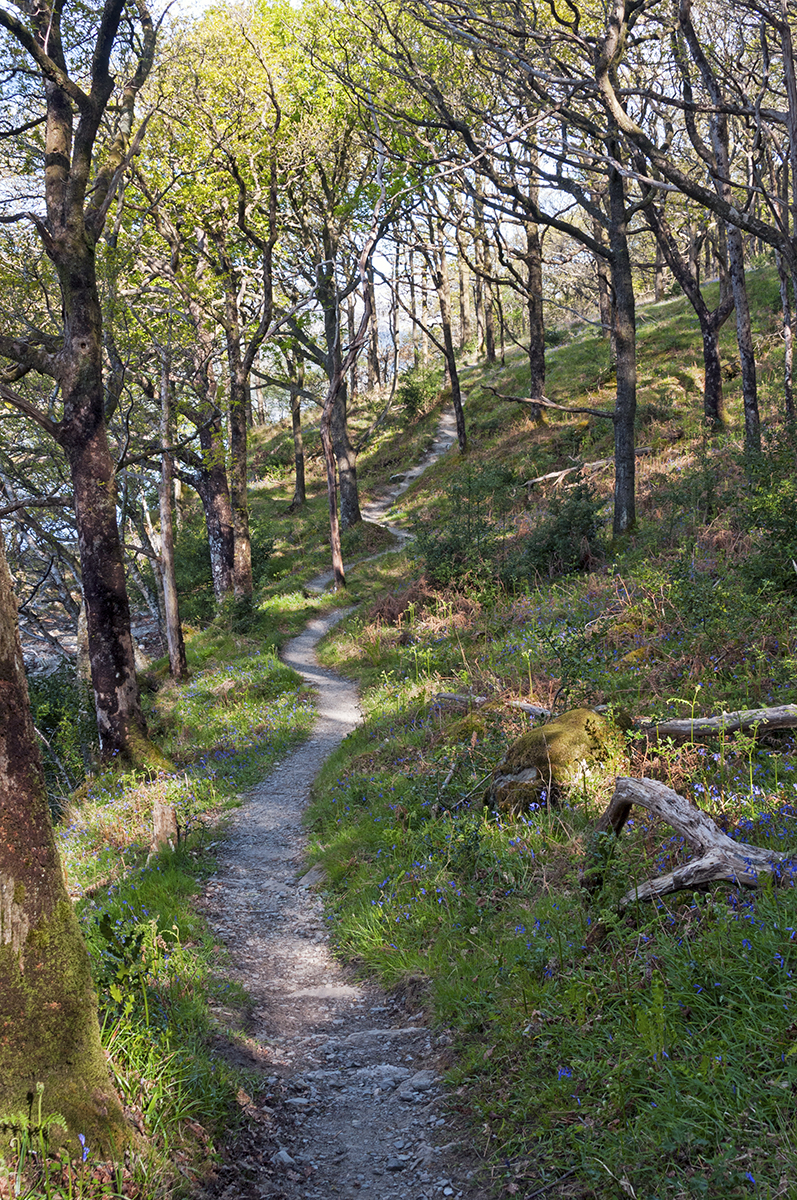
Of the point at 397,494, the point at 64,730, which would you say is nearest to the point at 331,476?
the point at 64,730

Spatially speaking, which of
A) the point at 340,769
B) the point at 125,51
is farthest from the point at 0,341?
the point at 340,769

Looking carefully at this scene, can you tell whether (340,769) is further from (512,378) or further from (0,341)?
(512,378)

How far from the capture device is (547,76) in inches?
261

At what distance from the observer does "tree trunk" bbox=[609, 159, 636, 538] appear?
34.9 ft

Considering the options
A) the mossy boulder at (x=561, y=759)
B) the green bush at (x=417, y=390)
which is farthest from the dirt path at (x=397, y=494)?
the mossy boulder at (x=561, y=759)

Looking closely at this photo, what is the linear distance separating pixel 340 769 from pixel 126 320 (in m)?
11.5

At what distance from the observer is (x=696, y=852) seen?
12.4ft

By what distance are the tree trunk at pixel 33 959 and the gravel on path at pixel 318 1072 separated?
840 mm

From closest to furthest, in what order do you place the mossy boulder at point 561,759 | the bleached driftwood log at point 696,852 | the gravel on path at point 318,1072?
the gravel on path at point 318,1072
the bleached driftwood log at point 696,852
the mossy boulder at point 561,759

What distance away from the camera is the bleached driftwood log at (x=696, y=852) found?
346 centimetres

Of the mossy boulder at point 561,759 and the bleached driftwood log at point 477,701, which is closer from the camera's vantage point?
the mossy boulder at point 561,759

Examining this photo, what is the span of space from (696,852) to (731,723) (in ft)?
5.10

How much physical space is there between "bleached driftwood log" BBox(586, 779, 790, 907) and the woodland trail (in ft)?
4.87

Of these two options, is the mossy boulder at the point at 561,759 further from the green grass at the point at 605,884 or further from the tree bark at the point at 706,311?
the tree bark at the point at 706,311
